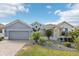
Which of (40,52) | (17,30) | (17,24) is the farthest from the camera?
(17,30)

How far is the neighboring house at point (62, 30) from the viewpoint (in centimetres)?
403

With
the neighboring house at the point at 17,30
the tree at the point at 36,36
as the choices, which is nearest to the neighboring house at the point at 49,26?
the tree at the point at 36,36

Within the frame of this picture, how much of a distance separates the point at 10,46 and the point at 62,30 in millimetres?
949

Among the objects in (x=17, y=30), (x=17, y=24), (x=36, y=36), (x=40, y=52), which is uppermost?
(x=17, y=24)

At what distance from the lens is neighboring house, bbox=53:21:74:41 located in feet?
13.2

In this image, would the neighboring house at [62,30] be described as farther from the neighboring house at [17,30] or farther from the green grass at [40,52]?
the neighboring house at [17,30]

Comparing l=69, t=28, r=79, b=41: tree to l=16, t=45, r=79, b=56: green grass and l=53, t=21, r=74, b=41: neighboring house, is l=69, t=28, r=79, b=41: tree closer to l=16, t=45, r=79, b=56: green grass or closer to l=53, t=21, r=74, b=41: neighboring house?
l=53, t=21, r=74, b=41: neighboring house

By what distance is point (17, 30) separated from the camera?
4172 mm

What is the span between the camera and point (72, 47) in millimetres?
3975

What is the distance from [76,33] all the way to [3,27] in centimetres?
127

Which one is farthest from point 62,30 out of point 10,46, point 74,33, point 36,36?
point 10,46

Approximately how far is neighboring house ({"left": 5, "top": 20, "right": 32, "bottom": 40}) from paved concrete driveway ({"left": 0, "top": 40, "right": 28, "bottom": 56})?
0.31ft

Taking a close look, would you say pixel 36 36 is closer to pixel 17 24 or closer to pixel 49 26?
pixel 49 26

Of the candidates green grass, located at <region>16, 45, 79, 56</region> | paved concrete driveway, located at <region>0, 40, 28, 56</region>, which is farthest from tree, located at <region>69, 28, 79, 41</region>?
paved concrete driveway, located at <region>0, 40, 28, 56</region>
